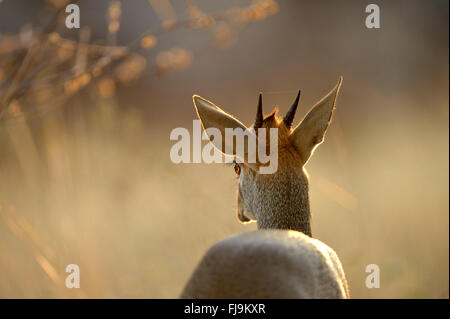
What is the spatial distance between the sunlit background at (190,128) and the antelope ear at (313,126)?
0.87 m

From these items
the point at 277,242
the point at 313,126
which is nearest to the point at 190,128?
the point at 313,126

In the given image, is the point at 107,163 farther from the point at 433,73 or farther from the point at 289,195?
the point at 433,73

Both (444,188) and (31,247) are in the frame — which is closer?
(31,247)

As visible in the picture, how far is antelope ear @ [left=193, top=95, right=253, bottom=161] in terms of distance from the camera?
2.48 meters

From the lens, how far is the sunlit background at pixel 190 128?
377 cm

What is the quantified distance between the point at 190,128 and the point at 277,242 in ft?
15.0

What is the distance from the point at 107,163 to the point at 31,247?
1306mm

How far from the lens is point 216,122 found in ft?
Answer: 8.25

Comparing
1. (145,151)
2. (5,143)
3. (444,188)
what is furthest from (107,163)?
(444,188)

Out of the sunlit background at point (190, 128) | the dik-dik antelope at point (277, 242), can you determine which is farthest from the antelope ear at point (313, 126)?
the sunlit background at point (190, 128)

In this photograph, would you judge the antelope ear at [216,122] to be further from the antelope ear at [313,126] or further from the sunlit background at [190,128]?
the sunlit background at [190,128]

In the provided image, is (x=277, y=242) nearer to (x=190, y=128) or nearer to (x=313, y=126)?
(x=313, y=126)

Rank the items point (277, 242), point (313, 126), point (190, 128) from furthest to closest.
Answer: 1. point (190, 128)
2. point (313, 126)
3. point (277, 242)

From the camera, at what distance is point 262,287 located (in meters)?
1.88
